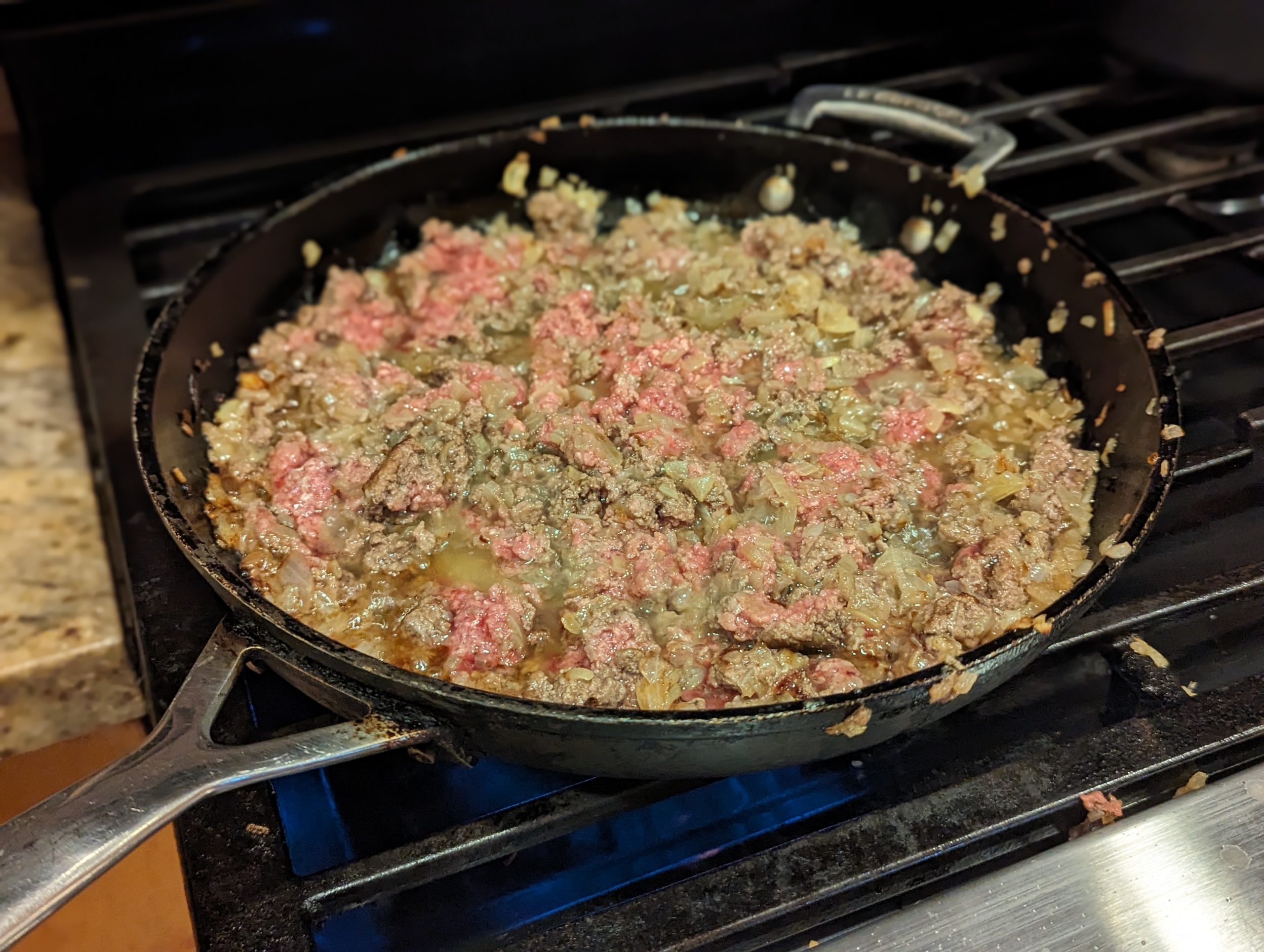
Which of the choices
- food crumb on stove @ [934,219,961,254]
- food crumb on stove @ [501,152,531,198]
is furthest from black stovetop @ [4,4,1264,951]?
food crumb on stove @ [501,152,531,198]

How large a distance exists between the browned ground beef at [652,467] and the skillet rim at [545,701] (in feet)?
0.47

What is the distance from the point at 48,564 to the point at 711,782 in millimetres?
1131

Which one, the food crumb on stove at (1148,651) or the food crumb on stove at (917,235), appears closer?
the food crumb on stove at (1148,651)

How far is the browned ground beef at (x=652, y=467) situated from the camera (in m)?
1.29

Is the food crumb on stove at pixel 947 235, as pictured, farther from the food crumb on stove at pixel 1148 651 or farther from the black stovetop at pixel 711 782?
the food crumb on stove at pixel 1148 651

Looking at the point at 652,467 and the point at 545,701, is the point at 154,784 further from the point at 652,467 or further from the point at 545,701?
the point at 652,467

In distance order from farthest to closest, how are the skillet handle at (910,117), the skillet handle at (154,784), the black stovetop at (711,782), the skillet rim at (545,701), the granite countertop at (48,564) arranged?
1. the skillet handle at (910,117)
2. the granite countertop at (48,564)
3. the black stovetop at (711,782)
4. the skillet rim at (545,701)
5. the skillet handle at (154,784)

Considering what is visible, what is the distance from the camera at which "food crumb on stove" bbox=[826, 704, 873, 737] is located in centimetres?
102

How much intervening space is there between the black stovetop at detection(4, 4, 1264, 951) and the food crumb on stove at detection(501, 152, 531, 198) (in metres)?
0.47

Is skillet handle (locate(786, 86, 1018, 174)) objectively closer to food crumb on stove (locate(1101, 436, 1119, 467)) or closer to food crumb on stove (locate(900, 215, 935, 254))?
food crumb on stove (locate(900, 215, 935, 254))

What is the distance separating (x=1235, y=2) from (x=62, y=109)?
8.08 ft

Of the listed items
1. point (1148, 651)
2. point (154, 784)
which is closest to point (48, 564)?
point (154, 784)

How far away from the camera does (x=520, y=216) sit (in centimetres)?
202

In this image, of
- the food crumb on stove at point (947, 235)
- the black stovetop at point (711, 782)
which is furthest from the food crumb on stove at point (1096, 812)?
the food crumb on stove at point (947, 235)
